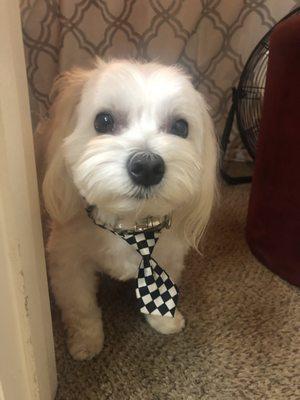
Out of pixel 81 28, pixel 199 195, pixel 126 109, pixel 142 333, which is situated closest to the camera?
pixel 126 109

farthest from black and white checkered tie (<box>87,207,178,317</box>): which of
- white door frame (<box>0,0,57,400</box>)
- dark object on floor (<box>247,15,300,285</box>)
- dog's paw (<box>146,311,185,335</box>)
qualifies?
dark object on floor (<box>247,15,300,285</box>)

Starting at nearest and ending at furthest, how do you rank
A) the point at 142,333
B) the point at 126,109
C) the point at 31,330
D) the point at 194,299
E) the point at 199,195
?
the point at 31,330 → the point at 126,109 → the point at 199,195 → the point at 142,333 → the point at 194,299

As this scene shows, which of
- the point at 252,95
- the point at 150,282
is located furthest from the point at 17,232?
the point at 252,95

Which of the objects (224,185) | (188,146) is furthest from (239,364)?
(224,185)

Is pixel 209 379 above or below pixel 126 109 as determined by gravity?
below

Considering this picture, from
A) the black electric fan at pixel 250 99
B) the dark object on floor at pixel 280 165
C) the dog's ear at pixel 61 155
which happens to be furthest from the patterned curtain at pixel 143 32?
the dog's ear at pixel 61 155

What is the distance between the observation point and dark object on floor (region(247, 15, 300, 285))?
1103 mm

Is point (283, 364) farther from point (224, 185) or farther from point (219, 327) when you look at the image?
point (224, 185)

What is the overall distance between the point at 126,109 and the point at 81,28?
103cm

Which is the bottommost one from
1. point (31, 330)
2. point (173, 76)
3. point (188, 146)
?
point (31, 330)

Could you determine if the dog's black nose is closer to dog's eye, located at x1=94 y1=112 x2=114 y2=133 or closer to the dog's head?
the dog's head

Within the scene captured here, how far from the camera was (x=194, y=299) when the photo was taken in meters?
1.23

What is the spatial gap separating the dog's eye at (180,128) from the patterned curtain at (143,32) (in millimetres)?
904

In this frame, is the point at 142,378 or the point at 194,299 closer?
the point at 142,378
